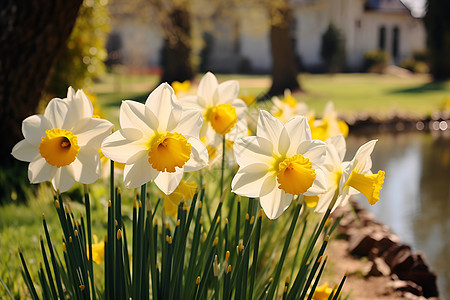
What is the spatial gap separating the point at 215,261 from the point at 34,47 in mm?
2652

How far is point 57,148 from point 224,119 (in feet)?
1.76

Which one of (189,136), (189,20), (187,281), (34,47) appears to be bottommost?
(187,281)

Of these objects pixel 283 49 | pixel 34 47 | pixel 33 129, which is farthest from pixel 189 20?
pixel 33 129

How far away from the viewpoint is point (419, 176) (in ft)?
20.8

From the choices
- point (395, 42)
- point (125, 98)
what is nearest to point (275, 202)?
point (125, 98)

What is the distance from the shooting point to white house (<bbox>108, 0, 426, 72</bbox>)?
2589 centimetres

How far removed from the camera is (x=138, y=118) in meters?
1.25

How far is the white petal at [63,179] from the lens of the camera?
4.33 ft

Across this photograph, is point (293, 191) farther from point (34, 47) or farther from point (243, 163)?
point (34, 47)

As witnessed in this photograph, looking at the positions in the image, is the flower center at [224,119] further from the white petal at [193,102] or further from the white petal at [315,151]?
the white petal at [315,151]

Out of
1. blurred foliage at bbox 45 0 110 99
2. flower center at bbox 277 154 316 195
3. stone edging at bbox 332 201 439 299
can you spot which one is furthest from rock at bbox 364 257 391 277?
blurred foliage at bbox 45 0 110 99

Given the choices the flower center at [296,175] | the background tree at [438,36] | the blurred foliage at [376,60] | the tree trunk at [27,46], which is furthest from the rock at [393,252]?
the blurred foliage at [376,60]

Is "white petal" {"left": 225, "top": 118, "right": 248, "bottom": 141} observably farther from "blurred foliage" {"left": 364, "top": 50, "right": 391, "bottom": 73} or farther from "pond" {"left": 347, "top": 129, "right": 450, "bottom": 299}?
"blurred foliage" {"left": 364, "top": 50, "right": 391, "bottom": 73}

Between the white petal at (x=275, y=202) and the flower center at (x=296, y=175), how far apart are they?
0.11 metres
